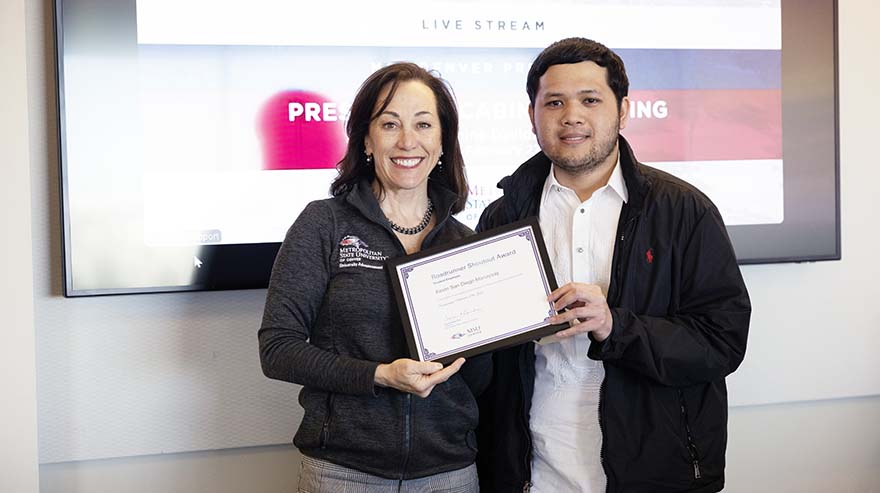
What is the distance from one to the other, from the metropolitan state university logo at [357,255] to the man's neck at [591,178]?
1.55 feet

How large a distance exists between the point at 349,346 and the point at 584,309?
48 centimetres

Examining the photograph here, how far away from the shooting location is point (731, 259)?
1.85m

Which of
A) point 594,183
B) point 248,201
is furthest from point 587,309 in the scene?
point 248,201

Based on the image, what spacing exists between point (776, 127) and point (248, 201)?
1.67 meters

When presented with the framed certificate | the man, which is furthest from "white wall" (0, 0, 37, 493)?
the man

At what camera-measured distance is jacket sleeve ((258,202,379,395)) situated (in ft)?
5.52

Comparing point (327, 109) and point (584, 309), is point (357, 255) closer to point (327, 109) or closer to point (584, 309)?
point (584, 309)

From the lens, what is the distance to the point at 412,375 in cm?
165

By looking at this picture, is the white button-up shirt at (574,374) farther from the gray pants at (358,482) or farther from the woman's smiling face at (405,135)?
the woman's smiling face at (405,135)

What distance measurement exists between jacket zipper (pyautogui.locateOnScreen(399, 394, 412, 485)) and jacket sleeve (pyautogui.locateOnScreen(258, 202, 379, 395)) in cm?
11

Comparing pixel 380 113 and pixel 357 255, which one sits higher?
pixel 380 113

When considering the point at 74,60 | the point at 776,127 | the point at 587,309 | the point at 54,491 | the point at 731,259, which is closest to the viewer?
the point at 587,309

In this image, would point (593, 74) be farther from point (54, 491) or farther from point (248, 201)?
point (54, 491)

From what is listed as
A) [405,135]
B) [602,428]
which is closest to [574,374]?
[602,428]
